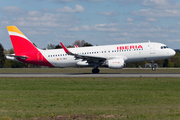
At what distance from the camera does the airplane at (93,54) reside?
35.4m

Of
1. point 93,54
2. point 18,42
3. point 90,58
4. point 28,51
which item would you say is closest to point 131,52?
point 93,54

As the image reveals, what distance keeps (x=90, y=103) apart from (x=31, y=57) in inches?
1080

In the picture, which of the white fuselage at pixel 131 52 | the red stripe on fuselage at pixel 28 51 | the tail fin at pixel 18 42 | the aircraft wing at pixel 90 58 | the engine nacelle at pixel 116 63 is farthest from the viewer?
the tail fin at pixel 18 42

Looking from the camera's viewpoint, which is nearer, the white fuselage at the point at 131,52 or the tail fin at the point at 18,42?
the white fuselage at the point at 131,52

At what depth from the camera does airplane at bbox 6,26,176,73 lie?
35.4 metres

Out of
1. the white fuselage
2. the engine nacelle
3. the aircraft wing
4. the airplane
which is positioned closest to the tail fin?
the airplane

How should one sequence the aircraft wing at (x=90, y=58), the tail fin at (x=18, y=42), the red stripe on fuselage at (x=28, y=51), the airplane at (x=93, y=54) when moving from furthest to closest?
the tail fin at (x=18, y=42), the red stripe on fuselage at (x=28, y=51), the airplane at (x=93, y=54), the aircraft wing at (x=90, y=58)

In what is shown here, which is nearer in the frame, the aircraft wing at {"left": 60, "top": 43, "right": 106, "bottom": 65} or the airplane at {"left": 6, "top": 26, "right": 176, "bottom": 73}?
the aircraft wing at {"left": 60, "top": 43, "right": 106, "bottom": 65}

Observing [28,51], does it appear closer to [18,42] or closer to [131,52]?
[18,42]

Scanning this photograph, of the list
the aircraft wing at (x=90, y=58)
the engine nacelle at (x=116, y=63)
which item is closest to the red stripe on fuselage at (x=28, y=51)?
the aircraft wing at (x=90, y=58)

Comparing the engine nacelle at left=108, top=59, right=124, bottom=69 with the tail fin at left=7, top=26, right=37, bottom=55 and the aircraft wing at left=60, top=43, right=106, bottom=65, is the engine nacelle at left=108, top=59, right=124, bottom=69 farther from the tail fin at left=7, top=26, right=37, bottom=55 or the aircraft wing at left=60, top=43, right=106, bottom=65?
the tail fin at left=7, top=26, right=37, bottom=55

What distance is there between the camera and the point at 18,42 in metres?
38.7

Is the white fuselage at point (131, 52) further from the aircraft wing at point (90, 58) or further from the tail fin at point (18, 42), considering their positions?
the tail fin at point (18, 42)

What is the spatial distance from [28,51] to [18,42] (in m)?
2.24
